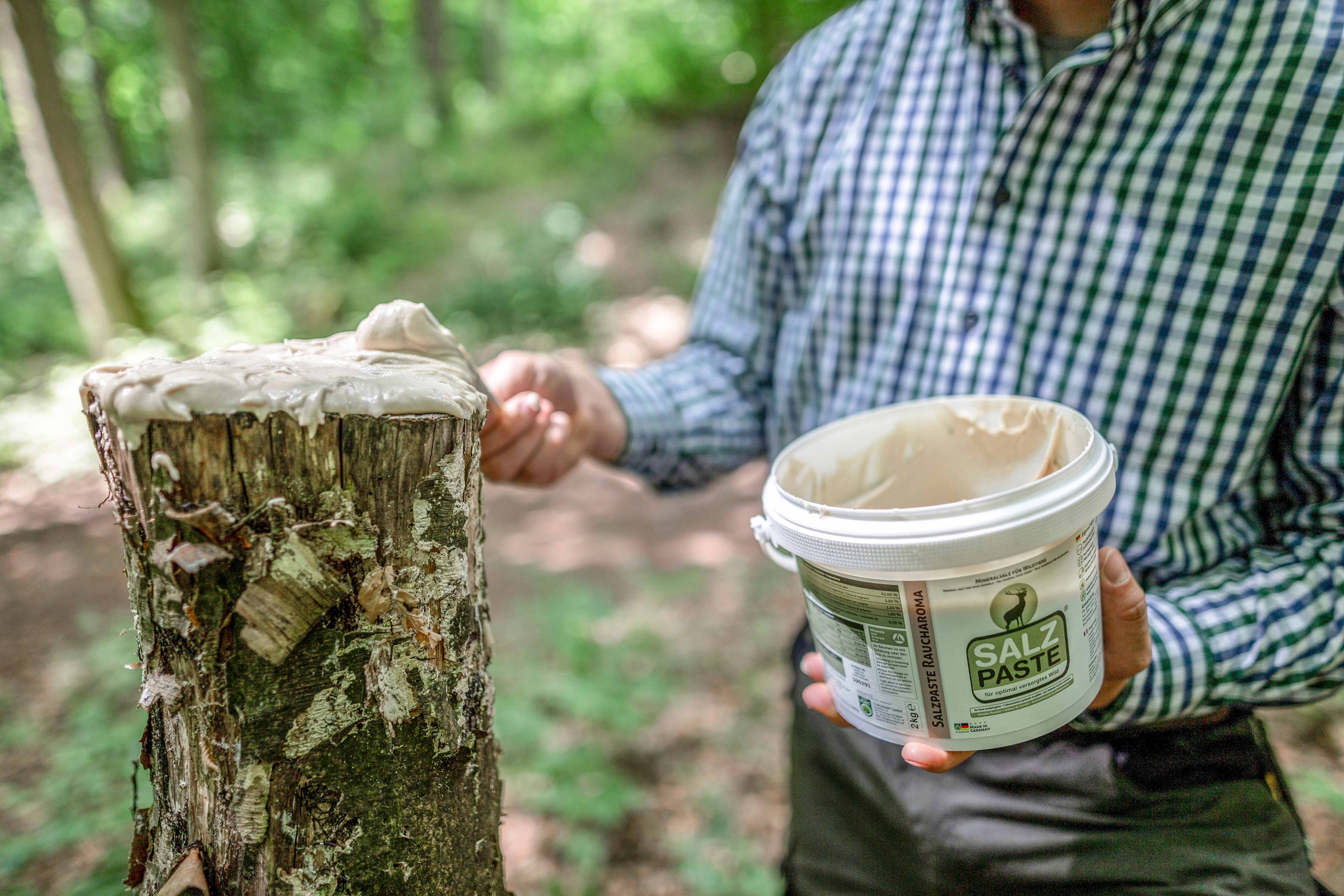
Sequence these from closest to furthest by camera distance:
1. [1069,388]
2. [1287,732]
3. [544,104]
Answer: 1. [1069,388]
2. [1287,732]
3. [544,104]

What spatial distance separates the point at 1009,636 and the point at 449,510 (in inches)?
29.0

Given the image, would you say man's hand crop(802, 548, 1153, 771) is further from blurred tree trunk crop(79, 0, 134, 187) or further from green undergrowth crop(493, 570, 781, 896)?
blurred tree trunk crop(79, 0, 134, 187)

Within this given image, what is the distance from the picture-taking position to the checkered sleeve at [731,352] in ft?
5.82

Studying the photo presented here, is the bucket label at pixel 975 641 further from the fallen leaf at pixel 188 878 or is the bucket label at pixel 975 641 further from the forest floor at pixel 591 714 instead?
the forest floor at pixel 591 714

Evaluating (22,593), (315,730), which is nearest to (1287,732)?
(315,730)

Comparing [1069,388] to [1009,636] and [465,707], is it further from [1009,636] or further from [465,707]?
[465,707]

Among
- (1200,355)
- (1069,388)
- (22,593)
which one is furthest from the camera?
(22,593)

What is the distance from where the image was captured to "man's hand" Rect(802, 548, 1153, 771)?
1.01 meters

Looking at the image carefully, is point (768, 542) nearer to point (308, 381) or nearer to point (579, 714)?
point (308, 381)

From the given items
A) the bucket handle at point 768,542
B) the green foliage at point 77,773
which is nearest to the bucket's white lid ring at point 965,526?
the bucket handle at point 768,542

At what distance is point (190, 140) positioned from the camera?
8078 mm

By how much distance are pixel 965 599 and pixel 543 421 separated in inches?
34.9

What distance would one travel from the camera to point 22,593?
443 cm

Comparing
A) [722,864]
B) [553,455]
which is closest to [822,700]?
[553,455]
